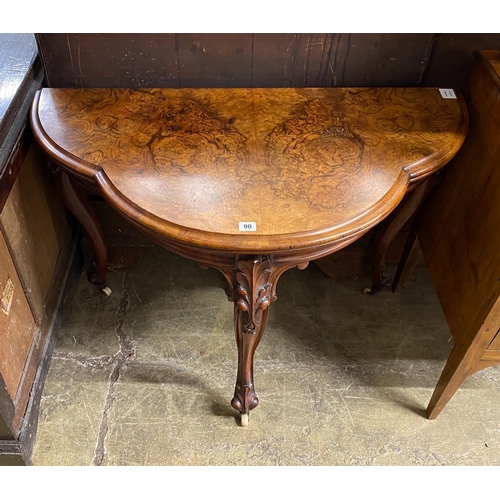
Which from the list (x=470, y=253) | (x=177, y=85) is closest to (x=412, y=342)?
(x=470, y=253)

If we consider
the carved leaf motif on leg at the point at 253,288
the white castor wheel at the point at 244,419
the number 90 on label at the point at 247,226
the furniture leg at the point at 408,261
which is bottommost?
the white castor wheel at the point at 244,419

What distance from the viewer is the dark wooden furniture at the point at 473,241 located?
1.13m

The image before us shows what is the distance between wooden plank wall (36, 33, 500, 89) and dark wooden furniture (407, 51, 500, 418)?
0.35 feet

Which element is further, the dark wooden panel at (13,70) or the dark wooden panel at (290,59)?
the dark wooden panel at (290,59)

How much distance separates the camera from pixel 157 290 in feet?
5.51

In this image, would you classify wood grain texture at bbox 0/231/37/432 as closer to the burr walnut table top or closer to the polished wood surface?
the burr walnut table top

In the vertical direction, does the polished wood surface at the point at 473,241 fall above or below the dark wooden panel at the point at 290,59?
below

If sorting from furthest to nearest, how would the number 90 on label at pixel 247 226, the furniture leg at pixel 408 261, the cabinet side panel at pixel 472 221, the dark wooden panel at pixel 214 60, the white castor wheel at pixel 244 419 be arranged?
the furniture leg at pixel 408 261 → the white castor wheel at pixel 244 419 → the dark wooden panel at pixel 214 60 → the cabinet side panel at pixel 472 221 → the number 90 on label at pixel 247 226

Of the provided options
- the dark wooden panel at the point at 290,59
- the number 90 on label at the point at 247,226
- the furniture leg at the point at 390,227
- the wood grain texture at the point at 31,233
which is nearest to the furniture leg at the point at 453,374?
the furniture leg at the point at 390,227

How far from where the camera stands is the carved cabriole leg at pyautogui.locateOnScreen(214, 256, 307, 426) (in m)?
1.01

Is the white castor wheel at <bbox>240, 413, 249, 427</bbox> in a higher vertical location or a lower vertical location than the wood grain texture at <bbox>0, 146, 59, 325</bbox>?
lower

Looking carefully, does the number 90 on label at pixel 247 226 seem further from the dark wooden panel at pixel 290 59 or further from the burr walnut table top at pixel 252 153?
the dark wooden panel at pixel 290 59

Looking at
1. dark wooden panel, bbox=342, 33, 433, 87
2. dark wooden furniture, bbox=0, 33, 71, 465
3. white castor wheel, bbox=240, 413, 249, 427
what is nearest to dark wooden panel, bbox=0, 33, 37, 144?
dark wooden furniture, bbox=0, 33, 71, 465

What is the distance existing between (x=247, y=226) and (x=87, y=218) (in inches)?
25.6
